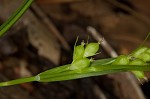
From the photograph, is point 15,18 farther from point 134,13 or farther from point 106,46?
point 134,13

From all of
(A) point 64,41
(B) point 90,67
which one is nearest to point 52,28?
(A) point 64,41

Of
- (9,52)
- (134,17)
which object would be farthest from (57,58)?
(134,17)

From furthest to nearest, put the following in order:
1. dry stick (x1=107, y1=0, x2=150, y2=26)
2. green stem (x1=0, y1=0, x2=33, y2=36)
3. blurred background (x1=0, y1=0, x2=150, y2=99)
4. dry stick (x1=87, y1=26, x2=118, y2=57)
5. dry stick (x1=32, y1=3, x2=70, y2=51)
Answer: dry stick (x1=107, y1=0, x2=150, y2=26) < dry stick (x1=32, y1=3, x2=70, y2=51) < dry stick (x1=87, y1=26, x2=118, y2=57) < blurred background (x1=0, y1=0, x2=150, y2=99) < green stem (x1=0, y1=0, x2=33, y2=36)

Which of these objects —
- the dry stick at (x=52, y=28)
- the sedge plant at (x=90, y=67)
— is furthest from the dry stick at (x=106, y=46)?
the sedge plant at (x=90, y=67)

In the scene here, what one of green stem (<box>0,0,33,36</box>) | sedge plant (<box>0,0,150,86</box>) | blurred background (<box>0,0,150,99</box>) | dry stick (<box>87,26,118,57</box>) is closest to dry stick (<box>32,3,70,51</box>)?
blurred background (<box>0,0,150,99</box>)

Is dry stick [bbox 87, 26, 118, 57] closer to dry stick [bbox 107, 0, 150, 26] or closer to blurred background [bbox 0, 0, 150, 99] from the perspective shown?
blurred background [bbox 0, 0, 150, 99]

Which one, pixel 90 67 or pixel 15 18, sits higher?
pixel 15 18

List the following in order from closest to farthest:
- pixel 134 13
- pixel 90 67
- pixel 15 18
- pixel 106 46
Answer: pixel 90 67 < pixel 15 18 < pixel 106 46 < pixel 134 13

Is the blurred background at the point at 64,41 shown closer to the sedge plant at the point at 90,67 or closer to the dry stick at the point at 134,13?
the dry stick at the point at 134,13

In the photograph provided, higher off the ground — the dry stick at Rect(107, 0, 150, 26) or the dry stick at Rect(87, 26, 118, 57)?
the dry stick at Rect(107, 0, 150, 26)

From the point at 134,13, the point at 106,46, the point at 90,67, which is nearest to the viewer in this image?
the point at 90,67
